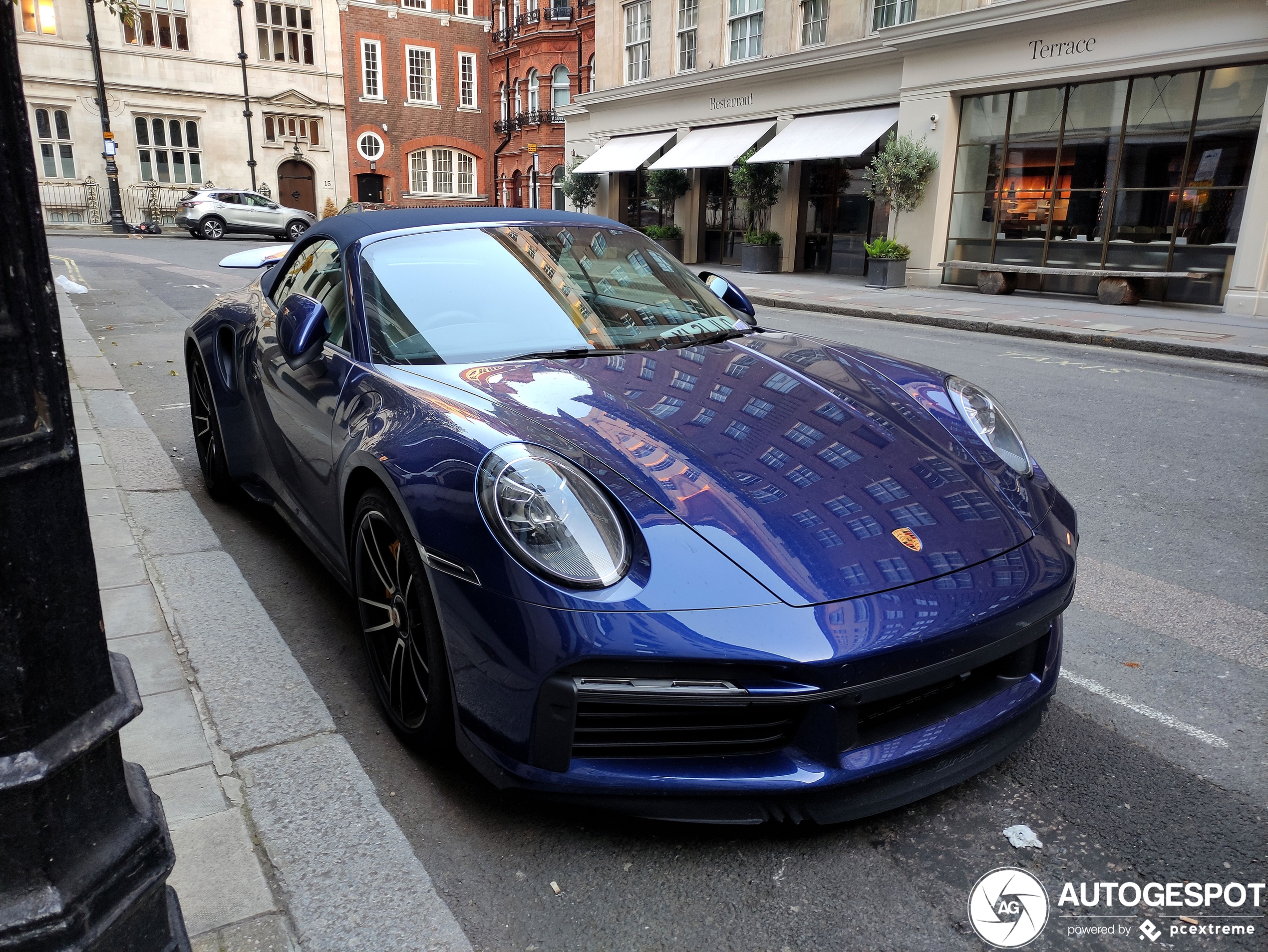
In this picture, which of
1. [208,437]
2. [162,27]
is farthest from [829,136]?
[162,27]

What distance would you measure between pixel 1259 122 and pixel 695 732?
1554 centimetres

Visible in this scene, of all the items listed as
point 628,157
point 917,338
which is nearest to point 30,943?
point 917,338

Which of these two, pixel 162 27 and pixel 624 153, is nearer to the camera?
pixel 624 153

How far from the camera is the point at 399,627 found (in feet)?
8.18

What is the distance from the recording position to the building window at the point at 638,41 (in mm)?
26273

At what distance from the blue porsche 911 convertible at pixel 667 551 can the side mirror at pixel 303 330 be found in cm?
1

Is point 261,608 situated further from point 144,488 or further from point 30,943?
point 30,943

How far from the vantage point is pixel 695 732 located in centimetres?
196

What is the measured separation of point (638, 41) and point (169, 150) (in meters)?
22.5

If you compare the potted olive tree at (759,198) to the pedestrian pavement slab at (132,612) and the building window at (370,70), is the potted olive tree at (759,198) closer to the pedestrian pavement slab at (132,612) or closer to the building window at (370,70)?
the pedestrian pavement slab at (132,612)

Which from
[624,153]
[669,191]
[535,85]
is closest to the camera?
[669,191]

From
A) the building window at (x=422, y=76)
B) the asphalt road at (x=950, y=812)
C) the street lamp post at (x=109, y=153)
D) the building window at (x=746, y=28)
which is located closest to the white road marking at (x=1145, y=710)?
the asphalt road at (x=950, y=812)

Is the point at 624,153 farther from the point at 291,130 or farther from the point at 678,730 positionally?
the point at 678,730

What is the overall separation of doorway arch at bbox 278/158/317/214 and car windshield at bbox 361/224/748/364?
4173 centimetres
